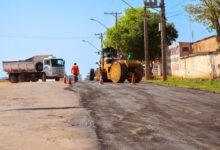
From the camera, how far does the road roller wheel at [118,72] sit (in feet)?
114

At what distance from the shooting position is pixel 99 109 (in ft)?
51.7

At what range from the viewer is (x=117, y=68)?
3550cm

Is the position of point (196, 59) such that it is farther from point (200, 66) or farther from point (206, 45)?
point (206, 45)

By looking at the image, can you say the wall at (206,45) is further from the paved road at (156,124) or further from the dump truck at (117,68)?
the paved road at (156,124)

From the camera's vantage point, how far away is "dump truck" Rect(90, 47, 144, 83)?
115ft

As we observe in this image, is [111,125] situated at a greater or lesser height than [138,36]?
lesser

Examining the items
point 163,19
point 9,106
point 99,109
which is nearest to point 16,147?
point 99,109

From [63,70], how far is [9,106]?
134 ft

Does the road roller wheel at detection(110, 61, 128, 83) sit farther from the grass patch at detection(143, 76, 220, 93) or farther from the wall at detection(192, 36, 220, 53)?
the wall at detection(192, 36, 220, 53)

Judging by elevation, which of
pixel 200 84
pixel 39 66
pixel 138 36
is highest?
pixel 138 36

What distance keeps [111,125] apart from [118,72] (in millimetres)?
23603

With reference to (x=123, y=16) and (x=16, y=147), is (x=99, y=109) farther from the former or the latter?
(x=123, y=16)

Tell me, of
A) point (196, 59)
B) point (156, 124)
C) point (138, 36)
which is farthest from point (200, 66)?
point (156, 124)

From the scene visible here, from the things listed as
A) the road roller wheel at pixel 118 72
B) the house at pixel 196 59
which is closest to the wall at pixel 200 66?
the house at pixel 196 59
